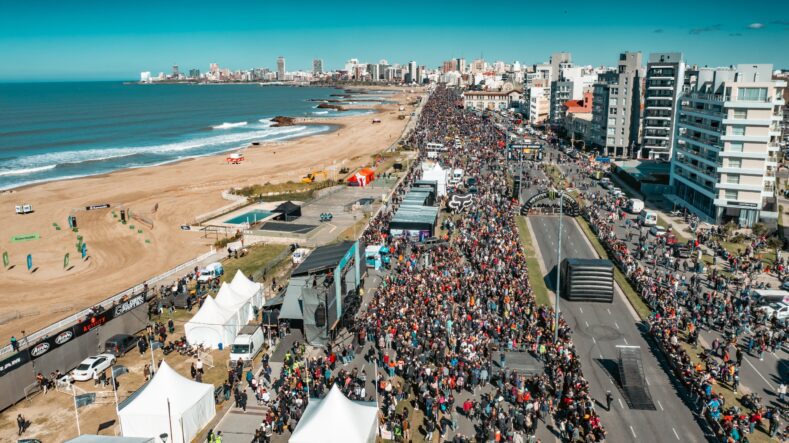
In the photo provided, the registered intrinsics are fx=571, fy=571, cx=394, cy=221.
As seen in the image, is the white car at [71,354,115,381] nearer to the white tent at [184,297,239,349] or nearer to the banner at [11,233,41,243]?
the white tent at [184,297,239,349]

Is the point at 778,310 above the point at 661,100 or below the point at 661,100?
Answer: below

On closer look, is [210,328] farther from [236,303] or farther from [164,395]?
[164,395]

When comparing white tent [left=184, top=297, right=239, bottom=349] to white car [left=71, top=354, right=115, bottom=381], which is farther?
white tent [left=184, top=297, right=239, bottom=349]

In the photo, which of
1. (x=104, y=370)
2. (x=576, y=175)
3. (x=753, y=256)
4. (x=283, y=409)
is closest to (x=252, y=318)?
(x=104, y=370)

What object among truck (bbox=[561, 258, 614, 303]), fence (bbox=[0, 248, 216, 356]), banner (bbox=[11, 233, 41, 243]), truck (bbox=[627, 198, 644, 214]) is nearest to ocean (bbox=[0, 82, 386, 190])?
banner (bbox=[11, 233, 41, 243])

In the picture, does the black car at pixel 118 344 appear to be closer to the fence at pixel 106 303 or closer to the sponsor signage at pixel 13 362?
the fence at pixel 106 303

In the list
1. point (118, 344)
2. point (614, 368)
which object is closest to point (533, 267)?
point (614, 368)
